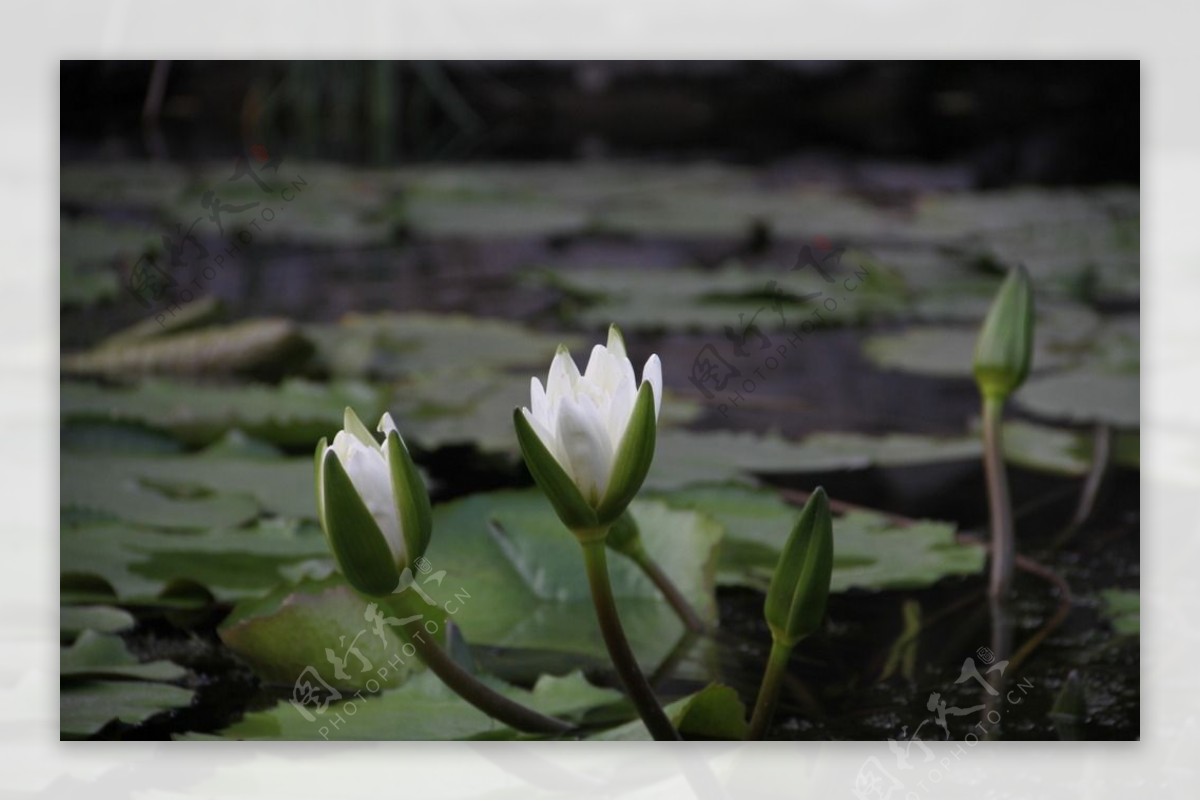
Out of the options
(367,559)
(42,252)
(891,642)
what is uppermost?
(42,252)

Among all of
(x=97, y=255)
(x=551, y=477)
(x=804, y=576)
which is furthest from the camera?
(x=97, y=255)

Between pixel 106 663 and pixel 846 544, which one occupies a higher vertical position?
pixel 846 544

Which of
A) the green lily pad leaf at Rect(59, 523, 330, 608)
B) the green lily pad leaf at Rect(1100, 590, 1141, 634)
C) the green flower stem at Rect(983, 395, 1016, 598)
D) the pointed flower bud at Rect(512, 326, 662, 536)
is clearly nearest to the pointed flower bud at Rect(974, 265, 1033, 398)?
the green flower stem at Rect(983, 395, 1016, 598)

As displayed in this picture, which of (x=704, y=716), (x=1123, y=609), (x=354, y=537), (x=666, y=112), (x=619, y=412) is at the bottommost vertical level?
(x=704, y=716)

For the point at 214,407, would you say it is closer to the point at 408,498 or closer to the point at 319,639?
the point at 319,639

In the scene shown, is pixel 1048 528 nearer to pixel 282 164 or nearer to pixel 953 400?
pixel 953 400

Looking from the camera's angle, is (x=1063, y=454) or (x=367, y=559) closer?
(x=367, y=559)

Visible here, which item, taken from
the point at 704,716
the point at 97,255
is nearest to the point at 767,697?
the point at 704,716

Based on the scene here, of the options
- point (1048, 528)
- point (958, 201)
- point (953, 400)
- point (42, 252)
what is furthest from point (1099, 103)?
point (42, 252)
